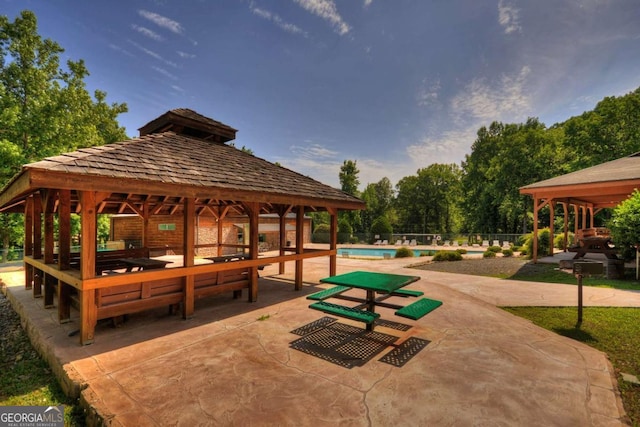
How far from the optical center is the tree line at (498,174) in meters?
27.9

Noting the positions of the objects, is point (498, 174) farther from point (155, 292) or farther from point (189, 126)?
point (155, 292)

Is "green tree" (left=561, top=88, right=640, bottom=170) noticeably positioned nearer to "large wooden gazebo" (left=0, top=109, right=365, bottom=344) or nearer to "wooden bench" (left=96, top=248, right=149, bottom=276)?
"large wooden gazebo" (left=0, top=109, right=365, bottom=344)

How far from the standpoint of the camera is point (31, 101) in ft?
50.5

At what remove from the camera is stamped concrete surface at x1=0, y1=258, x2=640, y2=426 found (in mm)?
2625

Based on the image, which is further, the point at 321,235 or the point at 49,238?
the point at 321,235

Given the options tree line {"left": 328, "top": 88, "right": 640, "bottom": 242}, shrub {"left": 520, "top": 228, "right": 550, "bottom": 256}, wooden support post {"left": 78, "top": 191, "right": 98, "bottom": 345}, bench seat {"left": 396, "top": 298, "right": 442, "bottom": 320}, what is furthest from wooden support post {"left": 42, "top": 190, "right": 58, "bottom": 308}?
tree line {"left": 328, "top": 88, "right": 640, "bottom": 242}

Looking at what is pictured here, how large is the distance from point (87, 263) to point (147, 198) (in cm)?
537

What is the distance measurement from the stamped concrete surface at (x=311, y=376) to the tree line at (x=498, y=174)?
32488 mm

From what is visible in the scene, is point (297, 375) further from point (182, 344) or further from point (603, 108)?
point (603, 108)

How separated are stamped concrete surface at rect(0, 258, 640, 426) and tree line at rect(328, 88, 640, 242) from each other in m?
32.5

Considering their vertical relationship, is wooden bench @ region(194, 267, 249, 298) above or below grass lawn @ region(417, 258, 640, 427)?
above

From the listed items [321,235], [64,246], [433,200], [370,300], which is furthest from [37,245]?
[433,200]

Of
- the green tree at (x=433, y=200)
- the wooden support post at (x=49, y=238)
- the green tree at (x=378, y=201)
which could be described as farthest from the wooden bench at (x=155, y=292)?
the green tree at (x=378, y=201)

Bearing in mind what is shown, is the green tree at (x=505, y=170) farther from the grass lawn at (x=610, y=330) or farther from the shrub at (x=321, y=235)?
the grass lawn at (x=610, y=330)
